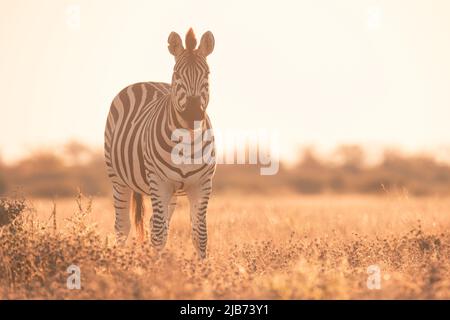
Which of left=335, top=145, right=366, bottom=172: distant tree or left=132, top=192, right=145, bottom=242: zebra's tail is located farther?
left=335, top=145, right=366, bottom=172: distant tree

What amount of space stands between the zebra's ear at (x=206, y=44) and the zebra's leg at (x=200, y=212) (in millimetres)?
→ 1584

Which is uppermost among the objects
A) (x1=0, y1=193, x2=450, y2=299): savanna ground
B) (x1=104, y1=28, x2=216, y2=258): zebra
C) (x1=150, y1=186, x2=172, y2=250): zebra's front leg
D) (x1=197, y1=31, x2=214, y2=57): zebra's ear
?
(x1=197, y1=31, x2=214, y2=57): zebra's ear

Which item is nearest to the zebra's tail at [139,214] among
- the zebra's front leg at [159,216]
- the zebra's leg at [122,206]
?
the zebra's leg at [122,206]

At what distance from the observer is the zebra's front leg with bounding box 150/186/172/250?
31.4 ft

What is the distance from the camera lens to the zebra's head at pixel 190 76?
909cm

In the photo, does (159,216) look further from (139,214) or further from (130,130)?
(130,130)

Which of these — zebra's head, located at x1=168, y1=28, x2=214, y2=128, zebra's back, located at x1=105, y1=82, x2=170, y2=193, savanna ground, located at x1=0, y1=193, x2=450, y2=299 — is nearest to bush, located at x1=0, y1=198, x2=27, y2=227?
savanna ground, located at x1=0, y1=193, x2=450, y2=299

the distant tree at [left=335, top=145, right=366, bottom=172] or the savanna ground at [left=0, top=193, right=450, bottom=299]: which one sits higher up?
the distant tree at [left=335, top=145, right=366, bottom=172]

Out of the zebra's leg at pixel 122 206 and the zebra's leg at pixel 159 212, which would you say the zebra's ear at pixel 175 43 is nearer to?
the zebra's leg at pixel 159 212

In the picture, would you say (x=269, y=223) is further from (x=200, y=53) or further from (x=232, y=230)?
(x=200, y=53)

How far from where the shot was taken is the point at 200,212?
31.9 feet

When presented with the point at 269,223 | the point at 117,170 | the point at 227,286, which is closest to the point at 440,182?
the point at 269,223

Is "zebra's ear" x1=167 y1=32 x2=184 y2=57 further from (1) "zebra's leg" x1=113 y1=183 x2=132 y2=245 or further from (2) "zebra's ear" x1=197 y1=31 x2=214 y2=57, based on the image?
(1) "zebra's leg" x1=113 y1=183 x2=132 y2=245

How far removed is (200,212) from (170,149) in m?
0.87
